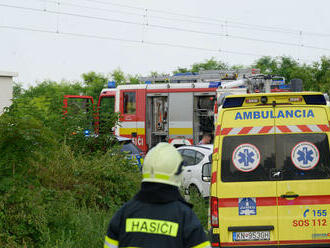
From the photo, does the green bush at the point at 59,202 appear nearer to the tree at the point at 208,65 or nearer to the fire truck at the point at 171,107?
the fire truck at the point at 171,107

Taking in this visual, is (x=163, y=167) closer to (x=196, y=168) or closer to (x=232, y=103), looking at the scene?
(x=232, y=103)

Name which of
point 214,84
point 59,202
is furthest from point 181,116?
point 59,202

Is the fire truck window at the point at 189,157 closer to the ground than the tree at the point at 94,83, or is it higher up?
closer to the ground

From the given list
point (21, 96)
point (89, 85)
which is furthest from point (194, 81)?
point (89, 85)

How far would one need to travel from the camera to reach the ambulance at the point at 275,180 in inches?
259

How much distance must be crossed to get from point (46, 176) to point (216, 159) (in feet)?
11.5

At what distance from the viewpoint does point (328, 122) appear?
260 inches

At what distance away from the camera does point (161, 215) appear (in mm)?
3129

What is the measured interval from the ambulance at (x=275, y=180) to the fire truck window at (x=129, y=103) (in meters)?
16.9

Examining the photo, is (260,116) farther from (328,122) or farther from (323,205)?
(323,205)

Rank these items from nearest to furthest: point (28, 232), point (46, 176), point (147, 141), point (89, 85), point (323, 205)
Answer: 1. point (323, 205)
2. point (28, 232)
3. point (46, 176)
4. point (147, 141)
5. point (89, 85)

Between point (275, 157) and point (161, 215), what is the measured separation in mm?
3725

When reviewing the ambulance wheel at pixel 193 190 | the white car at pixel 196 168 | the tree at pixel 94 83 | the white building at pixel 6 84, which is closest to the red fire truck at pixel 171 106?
the white building at pixel 6 84

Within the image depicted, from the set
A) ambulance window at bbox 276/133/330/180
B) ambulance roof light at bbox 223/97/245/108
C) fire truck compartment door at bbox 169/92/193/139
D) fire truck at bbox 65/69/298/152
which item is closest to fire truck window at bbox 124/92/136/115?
fire truck at bbox 65/69/298/152
